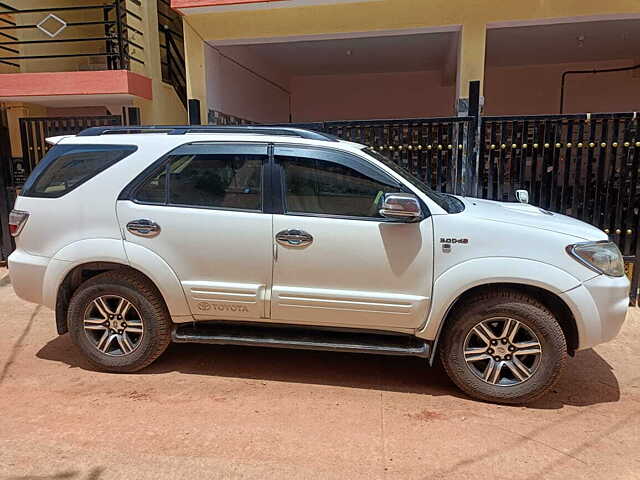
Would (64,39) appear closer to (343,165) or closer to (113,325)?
(113,325)

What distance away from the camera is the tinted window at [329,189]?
12.2 feet

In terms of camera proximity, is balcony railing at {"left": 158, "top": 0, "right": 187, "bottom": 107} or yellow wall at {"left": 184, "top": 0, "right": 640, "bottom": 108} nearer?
yellow wall at {"left": 184, "top": 0, "right": 640, "bottom": 108}

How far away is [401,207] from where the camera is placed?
11.3 ft

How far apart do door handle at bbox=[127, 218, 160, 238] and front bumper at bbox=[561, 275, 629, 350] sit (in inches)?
120

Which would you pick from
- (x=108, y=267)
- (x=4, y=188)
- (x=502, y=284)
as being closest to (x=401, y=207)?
(x=502, y=284)

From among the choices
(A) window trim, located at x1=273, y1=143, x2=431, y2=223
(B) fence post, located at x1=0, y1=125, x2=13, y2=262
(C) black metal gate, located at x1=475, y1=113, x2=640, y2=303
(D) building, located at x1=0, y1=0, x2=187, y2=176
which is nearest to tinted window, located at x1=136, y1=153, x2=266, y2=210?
(A) window trim, located at x1=273, y1=143, x2=431, y2=223

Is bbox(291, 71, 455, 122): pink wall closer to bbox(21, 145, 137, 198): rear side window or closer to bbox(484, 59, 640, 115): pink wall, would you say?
bbox(484, 59, 640, 115): pink wall

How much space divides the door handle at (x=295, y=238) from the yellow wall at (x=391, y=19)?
452 cm

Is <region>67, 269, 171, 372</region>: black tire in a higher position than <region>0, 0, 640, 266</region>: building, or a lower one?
lower

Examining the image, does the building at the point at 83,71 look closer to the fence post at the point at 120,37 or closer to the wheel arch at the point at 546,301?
the fence post at the point at 120,37

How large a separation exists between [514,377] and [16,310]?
5.61 meters

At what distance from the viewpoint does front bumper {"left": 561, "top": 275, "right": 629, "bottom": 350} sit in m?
3.40

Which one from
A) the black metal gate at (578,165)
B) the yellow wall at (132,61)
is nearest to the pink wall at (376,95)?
the yellow wall at (132,61)

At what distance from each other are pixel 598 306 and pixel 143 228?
3.41 meters
